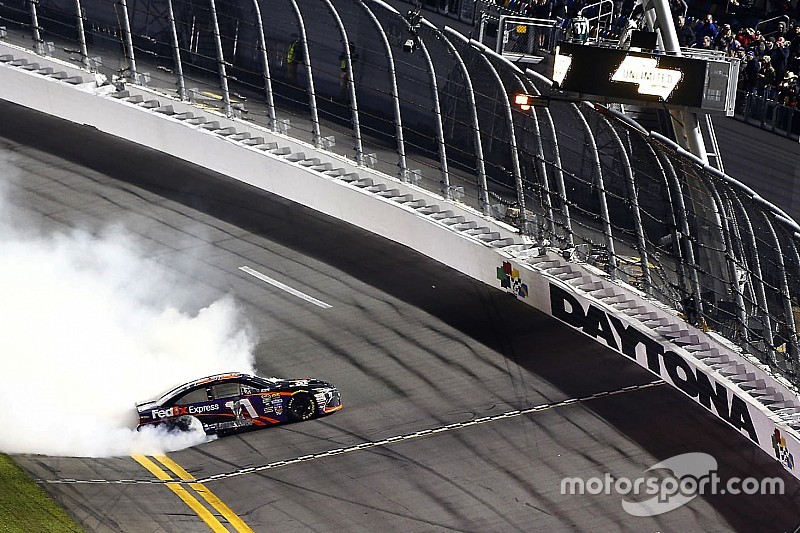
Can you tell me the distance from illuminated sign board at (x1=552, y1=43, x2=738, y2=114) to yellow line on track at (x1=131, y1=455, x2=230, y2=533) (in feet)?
26.3

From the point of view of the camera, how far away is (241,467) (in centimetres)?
1872

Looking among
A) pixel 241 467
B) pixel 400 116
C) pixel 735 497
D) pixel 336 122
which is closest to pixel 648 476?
pixel 735 497

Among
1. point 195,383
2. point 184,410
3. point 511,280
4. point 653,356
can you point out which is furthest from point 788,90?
point 184,410

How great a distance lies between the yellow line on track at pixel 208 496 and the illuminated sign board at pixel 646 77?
7.81 metres

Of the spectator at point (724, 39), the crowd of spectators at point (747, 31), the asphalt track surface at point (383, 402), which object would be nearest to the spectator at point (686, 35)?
the crowd of spectators at point (747, 31)

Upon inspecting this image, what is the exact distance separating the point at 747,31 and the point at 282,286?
10551 millimetres

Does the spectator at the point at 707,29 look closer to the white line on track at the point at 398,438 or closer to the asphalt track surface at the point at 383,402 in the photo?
the asphalt track surface at the point at 383,402

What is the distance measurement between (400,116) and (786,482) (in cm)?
988

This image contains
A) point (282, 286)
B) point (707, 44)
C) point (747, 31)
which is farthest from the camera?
point (747, 31)

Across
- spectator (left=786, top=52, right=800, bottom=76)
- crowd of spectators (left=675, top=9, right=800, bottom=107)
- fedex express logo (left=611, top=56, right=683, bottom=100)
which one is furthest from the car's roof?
spectator (left=786, top=52, right=800, bottom=76)

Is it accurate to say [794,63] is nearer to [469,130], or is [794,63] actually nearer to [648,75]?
[469,130]

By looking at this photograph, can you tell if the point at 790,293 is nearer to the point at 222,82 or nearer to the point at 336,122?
the point at 336,122

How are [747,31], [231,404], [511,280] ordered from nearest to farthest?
[231,404] < [511,280] < [747,31]

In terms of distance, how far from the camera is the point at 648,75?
744 inches
